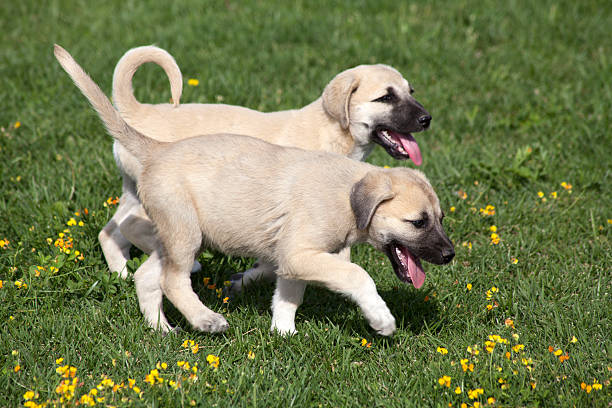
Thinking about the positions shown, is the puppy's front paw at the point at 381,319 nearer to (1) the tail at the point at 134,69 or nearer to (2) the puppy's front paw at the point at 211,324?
(2) the puppy's front paw at the point at 211,324

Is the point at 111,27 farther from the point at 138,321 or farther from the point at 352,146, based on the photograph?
the point at 138,321

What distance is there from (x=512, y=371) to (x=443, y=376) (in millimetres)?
365

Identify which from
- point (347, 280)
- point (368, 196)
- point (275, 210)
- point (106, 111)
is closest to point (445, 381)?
point (347, 280)

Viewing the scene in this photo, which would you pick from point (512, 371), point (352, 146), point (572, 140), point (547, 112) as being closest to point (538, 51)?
point (547, 112)

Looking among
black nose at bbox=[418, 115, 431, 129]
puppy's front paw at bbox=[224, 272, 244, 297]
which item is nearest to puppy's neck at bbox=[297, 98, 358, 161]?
black nose at bbox=[418, 115, 431, 129]

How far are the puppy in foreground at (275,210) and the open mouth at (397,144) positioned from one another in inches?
41.4

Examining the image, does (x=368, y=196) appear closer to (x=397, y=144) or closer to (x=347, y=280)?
(x=347, y=280)

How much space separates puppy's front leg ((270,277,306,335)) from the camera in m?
4.35

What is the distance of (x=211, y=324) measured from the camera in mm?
4113

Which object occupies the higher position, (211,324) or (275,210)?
(275,210)

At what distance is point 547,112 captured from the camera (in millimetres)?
7488

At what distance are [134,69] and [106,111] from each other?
0.69 metres

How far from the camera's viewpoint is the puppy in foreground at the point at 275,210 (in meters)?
4.03

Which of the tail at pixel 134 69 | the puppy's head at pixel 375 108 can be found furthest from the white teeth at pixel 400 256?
the tail at pixel 134 69
